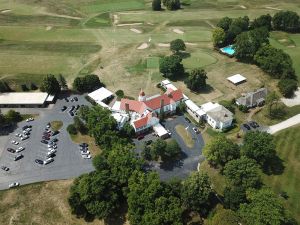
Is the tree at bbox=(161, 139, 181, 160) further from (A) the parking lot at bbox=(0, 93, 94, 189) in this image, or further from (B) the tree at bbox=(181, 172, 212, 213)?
(A) the parking lot at bbox=(0, 93, 94, 189)

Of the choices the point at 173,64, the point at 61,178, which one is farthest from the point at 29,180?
the point at 173,64

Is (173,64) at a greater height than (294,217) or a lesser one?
greater

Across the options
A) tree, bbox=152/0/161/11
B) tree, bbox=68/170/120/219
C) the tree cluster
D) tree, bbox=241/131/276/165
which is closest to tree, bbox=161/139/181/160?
tree, bbox=241/131/276/165

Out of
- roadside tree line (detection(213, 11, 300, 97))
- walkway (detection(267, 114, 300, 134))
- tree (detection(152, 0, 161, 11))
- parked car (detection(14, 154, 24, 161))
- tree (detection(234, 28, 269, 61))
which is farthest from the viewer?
tree (detection(152, 0, 161, 11))

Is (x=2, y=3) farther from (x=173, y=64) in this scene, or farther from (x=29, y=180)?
(x=29, y=180)

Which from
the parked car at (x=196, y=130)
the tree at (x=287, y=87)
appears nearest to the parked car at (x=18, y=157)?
the parked car at (x=196, y=130)
